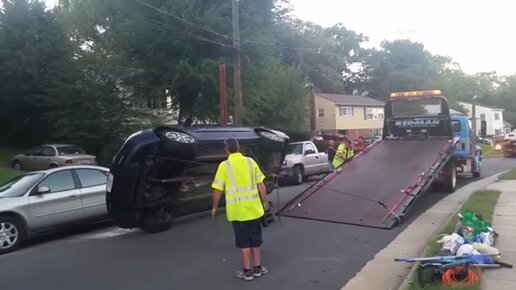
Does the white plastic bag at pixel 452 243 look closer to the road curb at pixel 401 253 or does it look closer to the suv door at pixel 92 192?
the road curb at pixel 401 253

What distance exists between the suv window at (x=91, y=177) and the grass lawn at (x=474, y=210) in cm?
651

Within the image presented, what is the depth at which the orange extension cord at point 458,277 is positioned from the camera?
17.5ft

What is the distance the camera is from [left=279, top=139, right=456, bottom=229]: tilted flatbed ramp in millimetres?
9828

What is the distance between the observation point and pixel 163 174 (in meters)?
9.48

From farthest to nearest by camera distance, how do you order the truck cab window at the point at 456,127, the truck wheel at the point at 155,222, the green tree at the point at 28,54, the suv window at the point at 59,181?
the green tree at the point at 28,54
the truck cab window at the point at 456,127
the suv window at the point at 59,181
the truck wheel at the point at 155,222

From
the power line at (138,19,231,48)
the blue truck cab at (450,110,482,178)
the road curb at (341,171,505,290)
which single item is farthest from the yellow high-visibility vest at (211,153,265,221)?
the power line at (138,19,231,48)

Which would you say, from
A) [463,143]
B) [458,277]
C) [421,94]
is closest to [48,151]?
[421,94]

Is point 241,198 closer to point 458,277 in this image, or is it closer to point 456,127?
point 458,277

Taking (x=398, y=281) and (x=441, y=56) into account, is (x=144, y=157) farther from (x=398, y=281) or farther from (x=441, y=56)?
(x=441, y=56)

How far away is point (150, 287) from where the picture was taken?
604 cm

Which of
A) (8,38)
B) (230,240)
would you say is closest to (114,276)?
(230,240)

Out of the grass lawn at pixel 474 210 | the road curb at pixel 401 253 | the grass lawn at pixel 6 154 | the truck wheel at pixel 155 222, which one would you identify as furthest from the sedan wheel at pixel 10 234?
the grass lawn at pixel 6 154

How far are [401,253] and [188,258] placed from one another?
10.1 ft

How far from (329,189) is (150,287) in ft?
20.1
